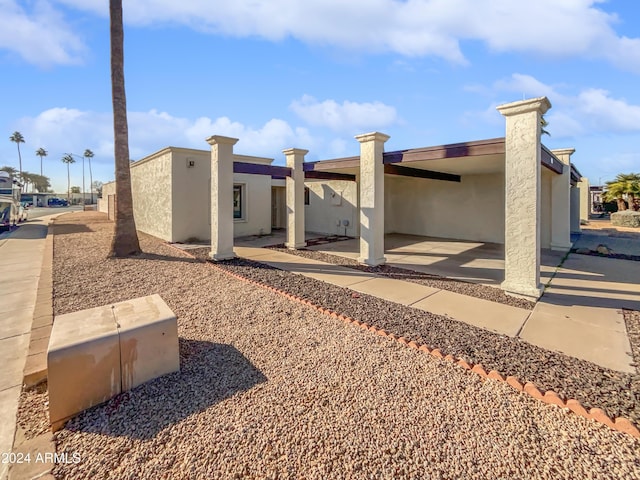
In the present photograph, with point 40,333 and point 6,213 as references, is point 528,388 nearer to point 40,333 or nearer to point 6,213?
point 40,333

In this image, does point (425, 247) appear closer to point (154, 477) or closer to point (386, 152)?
point (386, 152)

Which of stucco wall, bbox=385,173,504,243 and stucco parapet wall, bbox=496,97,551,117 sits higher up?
stucco parapet wall, bbox=496,97,551,117

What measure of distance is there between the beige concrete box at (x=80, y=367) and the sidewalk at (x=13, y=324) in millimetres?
382

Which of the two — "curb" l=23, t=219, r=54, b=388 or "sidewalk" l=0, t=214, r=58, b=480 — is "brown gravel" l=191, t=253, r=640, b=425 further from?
"sidewalk" l=0, t=214, r=58, b=480

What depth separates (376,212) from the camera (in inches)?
313

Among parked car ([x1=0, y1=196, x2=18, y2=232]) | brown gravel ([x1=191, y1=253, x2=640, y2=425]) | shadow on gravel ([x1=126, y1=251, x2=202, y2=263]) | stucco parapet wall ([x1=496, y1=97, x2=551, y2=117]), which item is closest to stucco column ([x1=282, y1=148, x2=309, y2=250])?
shadow on gravel ([x1=126, y1=251, x2=202, y2=263])

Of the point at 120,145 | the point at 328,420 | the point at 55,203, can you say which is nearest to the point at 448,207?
the point at 120,145

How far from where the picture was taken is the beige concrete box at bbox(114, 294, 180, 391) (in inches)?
113

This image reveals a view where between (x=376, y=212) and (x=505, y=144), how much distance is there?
3.17 meters

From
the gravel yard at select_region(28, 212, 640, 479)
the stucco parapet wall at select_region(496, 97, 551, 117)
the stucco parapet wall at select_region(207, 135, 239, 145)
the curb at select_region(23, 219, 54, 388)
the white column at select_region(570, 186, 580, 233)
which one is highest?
the stucco parapet wall at select_region(207, 135, 239, 145)

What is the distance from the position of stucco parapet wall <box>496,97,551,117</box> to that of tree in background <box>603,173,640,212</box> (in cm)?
2573

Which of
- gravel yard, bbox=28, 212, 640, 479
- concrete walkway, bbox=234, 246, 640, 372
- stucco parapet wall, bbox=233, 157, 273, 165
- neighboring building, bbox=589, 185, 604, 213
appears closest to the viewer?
gravel yard, bbox=28, 212, 640, 479

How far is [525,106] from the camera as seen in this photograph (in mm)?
5223

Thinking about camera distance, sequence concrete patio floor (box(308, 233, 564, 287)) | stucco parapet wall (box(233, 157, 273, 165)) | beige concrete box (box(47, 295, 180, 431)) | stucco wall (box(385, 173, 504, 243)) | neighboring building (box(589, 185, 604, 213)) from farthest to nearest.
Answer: neighboring building (box(589, 185, 604, 213)) → stucco parapet wall (box(233, 157, 273, 165)) → stucco wall (box(385, 173, 504, 243)) → concrete patio floor (box(308, 233, 564, 287)) → beige concrete box (box(47, 295, 180, 431))
